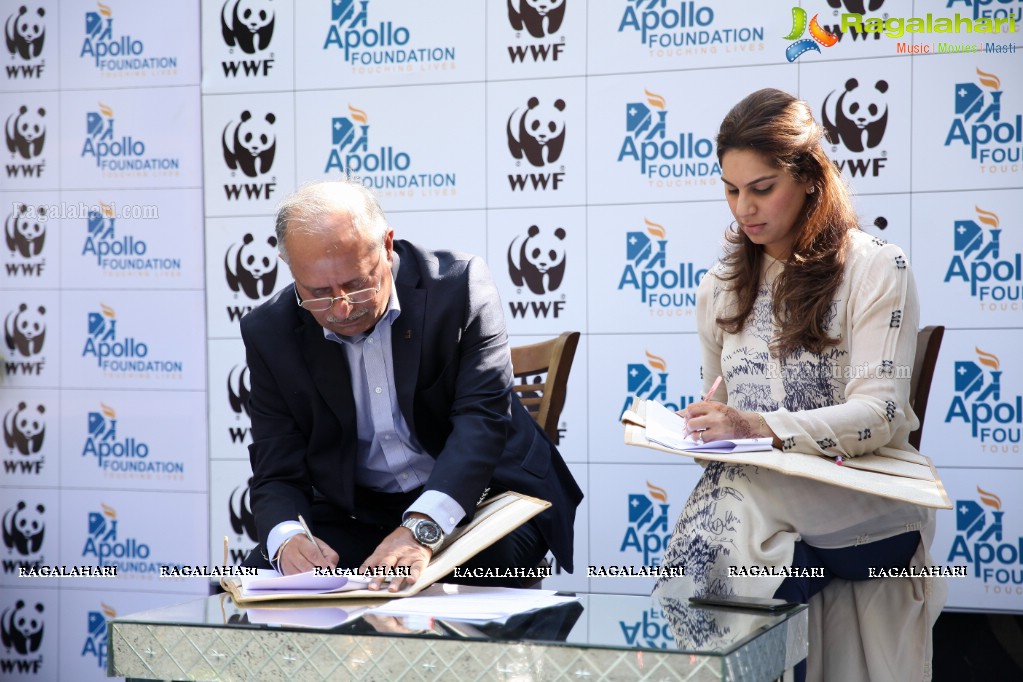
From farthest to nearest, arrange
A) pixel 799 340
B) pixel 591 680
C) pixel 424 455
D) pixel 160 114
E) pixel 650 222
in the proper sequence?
pixel 160 114
pixel 650 222
pixel 424 455
pixel 799 340
pixel 591 680

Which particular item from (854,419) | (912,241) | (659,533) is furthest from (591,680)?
(912,241)

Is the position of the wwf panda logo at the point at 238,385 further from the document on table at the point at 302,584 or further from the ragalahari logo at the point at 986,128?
the ragalahari logo at the point at 986,128

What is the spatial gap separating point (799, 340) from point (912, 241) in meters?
1.42

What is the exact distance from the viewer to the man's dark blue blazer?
212cm

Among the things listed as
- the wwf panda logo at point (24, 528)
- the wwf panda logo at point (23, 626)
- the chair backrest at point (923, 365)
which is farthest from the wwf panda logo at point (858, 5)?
the wwf panda logo at point (23, 626)

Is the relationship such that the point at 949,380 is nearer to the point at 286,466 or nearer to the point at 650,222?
the point at 650,222

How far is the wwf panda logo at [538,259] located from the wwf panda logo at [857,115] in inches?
37.8

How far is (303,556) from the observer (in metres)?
1.89

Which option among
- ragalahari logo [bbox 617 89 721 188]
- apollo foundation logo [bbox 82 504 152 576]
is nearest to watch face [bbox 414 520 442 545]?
ragalahari logo [bbox 617 89 721 188]

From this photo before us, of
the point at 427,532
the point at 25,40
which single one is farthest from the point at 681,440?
the point at 25,40

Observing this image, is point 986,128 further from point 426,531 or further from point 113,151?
point 113,151

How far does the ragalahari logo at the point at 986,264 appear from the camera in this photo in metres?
3.14

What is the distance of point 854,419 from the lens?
1.89m

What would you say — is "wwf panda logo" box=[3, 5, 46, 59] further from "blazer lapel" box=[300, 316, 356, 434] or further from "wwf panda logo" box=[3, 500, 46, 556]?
"blazer lapel" box=[300, 316, 356, 434]
